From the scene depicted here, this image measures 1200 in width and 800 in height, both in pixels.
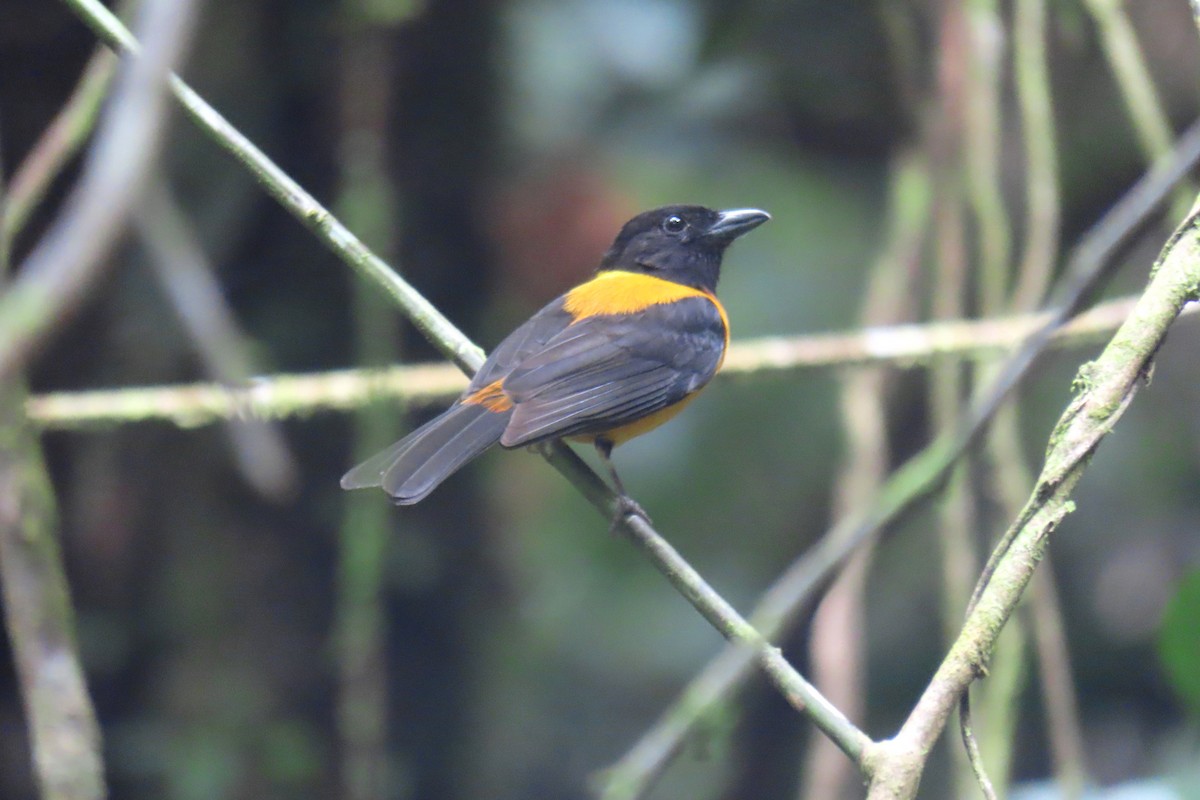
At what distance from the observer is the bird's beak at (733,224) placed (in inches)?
154

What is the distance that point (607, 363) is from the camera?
332 centimetres

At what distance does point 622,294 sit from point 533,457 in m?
1.69

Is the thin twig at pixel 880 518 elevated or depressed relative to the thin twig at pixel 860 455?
depressed

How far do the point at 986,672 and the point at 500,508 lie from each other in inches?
148

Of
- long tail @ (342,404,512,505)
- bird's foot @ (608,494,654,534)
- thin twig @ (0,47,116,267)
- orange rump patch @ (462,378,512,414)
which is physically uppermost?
thin twig @ (0,47,116,267)

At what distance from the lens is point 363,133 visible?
4.11m

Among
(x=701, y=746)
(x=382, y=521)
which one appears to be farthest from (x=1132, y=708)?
(x=701, y=746)

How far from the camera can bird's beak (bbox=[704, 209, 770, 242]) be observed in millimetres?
3900

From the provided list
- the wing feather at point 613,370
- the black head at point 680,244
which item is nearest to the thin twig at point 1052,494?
the wing feather at point 613,370

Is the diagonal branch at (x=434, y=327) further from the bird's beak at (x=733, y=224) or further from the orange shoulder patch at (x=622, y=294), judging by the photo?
the bird's beak at (x=733, y=224)

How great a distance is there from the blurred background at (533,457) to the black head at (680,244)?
66cm

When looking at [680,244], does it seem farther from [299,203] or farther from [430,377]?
[299,203]

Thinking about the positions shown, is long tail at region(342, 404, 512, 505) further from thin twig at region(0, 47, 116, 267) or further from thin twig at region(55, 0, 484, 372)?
thin twig at region(0, 47, 116, 267)

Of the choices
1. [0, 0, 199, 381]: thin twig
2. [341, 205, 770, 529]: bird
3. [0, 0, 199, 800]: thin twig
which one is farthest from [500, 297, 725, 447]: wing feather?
[0, 0, 199, 381]: thin twig
